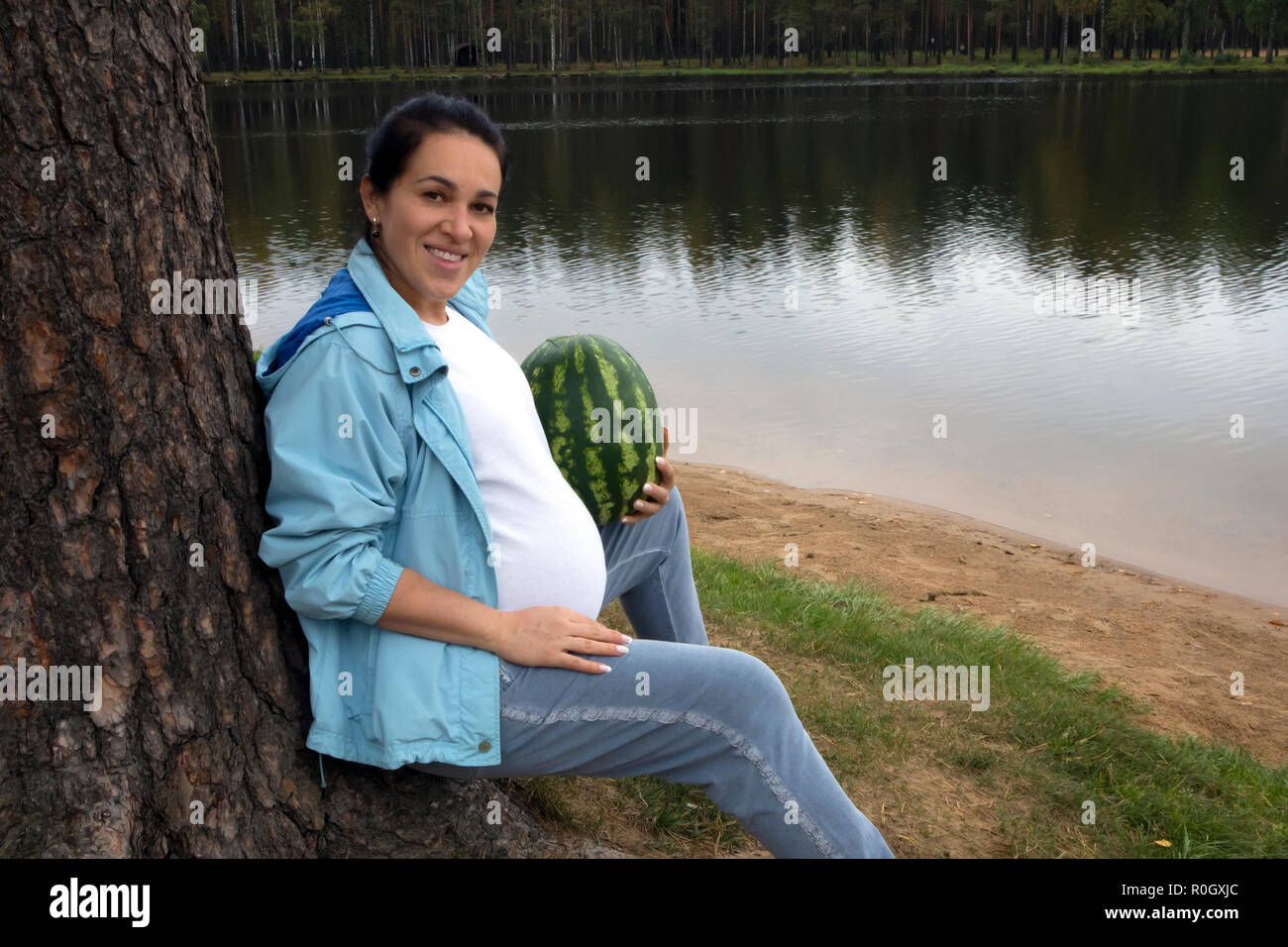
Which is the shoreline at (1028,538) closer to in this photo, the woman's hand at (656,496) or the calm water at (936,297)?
the calm water at (936,297)

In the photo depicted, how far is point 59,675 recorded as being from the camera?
2.25 metres

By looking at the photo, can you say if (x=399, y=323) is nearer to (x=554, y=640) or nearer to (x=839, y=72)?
(x=554, y=640)

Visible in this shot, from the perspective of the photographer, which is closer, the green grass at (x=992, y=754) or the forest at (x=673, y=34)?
the green grass at (x=992, y=754)

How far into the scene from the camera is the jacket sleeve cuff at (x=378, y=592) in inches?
91.4

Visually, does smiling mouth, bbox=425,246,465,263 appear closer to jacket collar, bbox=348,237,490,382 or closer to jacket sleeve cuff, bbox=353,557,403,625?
jacket collar, bbox=348,237,490,382

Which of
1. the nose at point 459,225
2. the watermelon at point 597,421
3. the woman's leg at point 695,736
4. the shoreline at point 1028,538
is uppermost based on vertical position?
the nose at point 459,225

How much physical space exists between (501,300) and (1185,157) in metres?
19.9

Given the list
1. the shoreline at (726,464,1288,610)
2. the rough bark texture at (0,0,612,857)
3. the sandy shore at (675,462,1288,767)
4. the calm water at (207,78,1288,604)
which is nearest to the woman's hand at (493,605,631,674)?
the rough bark texture at (0,0,612,857)

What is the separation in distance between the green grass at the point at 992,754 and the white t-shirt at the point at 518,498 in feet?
2.99

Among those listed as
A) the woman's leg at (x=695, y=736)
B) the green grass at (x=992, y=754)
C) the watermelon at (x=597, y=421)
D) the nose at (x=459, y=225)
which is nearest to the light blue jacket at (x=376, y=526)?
the woman's leg at (x=695, y=736)

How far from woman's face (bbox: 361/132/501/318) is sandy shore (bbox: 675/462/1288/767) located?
3.88m

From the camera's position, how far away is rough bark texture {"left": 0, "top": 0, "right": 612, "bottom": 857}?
2.17 metres

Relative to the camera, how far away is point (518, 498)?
2607 mm

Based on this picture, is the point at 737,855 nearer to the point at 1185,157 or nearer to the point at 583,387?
the point at 583,387
